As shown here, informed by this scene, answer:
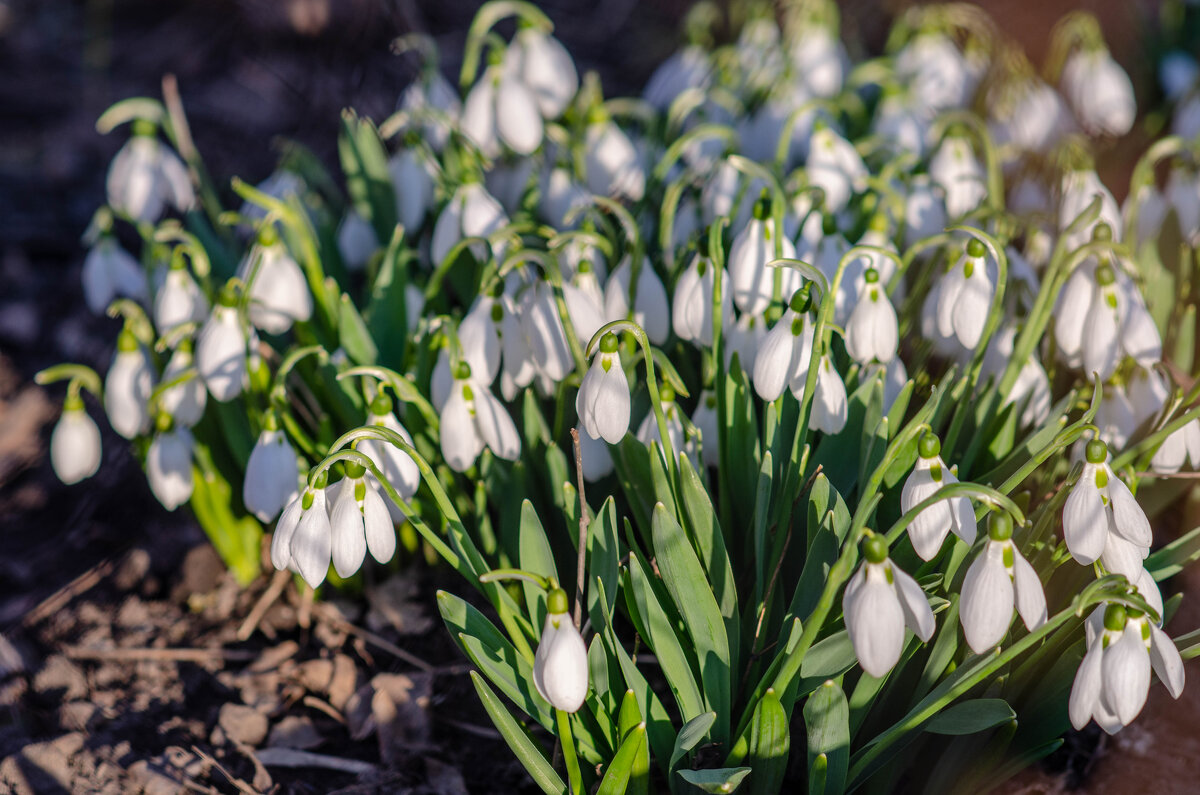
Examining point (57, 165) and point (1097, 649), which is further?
point (57, 165)

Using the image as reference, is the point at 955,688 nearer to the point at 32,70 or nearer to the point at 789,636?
the point at 789,636

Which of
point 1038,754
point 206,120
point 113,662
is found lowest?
point 1038,754

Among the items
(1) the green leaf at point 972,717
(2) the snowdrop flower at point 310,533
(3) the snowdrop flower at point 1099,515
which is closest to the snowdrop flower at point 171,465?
(2) the snowdrop flower at point 310,533

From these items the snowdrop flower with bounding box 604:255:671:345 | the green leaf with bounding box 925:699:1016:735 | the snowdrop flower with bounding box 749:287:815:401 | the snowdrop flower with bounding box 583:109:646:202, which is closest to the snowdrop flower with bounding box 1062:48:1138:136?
the snowdrop flower with bounding box 583:109:646:202

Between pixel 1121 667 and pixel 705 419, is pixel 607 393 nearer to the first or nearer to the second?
pixel 705 419

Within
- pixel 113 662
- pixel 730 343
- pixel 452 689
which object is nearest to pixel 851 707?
pixel 730 343

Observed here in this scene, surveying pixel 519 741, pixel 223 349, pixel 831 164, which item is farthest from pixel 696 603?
pixel 831 164
